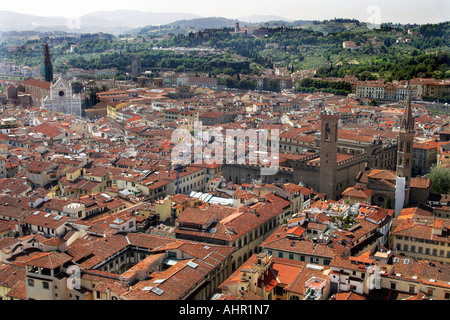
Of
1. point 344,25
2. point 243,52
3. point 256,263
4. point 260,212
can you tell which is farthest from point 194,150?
point 243,52

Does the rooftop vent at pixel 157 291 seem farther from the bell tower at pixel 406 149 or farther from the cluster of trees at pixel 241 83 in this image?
the cluster of trees at pixel 241 83

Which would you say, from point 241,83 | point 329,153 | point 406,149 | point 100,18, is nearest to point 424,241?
point 406,149

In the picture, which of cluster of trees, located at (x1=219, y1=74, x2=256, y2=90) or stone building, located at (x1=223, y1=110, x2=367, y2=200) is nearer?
stone building, located at (x1=223, y1=110, x2=367, y2=200)

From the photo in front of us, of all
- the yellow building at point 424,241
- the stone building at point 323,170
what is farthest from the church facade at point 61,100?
the yellow building at point 424,241

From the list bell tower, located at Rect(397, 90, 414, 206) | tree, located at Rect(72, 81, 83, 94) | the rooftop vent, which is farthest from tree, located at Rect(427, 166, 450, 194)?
tree, located at Rect(72, 81, 83, 94)

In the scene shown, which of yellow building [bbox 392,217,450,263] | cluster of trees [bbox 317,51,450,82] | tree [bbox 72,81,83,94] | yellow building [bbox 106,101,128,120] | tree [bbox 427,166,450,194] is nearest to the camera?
yellow building [bbox 392,217,450,263]

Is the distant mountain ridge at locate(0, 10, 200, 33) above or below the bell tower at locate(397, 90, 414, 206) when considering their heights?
above

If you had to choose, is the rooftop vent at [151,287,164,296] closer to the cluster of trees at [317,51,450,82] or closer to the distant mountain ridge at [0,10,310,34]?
the distant mountain ridge at [0,10,310,34]
